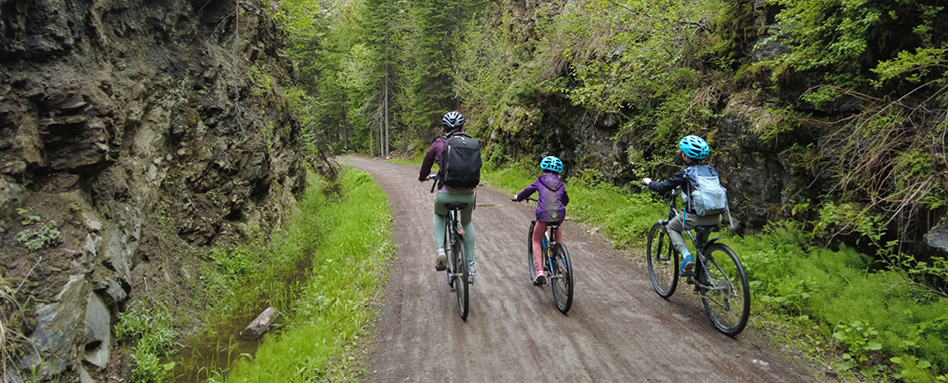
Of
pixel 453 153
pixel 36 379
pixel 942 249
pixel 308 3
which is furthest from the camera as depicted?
pixel 308 3

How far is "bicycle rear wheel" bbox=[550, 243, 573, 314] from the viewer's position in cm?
488

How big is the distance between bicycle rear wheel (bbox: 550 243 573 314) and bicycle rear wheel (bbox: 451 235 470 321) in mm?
1150

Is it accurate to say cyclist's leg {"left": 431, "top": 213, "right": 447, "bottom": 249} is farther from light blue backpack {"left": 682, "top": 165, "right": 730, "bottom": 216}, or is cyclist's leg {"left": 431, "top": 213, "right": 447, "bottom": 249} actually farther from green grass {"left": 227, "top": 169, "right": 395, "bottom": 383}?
light blue backpack {"left": 682, "top": 165, "right": 730, "bottom": 216}

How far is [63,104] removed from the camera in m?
4.91

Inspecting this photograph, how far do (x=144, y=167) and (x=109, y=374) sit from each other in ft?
11.1

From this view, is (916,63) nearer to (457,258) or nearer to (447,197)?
(447,197)

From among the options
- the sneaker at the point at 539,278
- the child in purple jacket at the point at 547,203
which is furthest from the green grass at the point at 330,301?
the child in purple jacket at the point at 547,203

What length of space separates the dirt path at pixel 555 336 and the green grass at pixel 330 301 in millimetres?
340

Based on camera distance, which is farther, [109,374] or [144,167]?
[144,167]

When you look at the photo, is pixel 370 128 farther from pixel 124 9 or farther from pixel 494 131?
pixel 124 9

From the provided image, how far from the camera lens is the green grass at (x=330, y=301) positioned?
14.0 ft

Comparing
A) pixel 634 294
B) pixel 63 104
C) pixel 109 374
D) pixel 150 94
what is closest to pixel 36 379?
pixel 109 374

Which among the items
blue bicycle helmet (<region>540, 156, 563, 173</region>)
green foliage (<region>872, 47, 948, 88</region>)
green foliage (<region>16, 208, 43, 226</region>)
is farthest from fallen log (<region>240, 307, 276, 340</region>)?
green foliage (<region>872, 47, 948, 88</region>)

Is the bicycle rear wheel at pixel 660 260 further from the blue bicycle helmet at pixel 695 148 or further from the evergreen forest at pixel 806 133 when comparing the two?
the blue bicycle helmet at pixel 695 148
